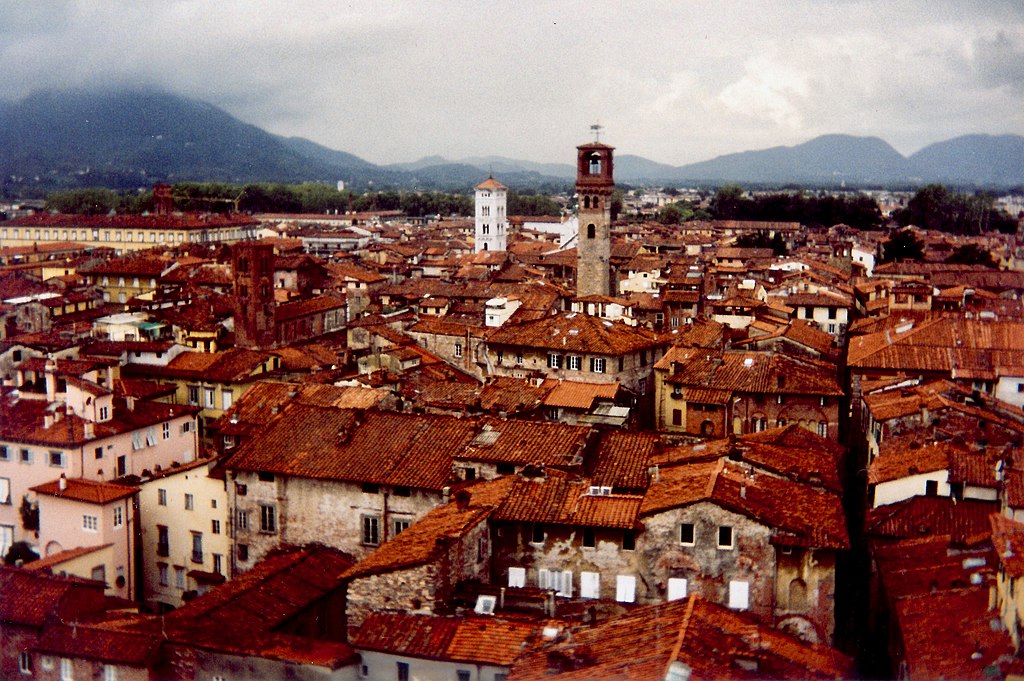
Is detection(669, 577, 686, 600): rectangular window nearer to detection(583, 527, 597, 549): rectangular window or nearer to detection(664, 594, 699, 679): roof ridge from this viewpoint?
detection(583, 527, 597, 549): rectangular window

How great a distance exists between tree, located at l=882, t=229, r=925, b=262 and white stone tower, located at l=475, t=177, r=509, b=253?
33.6 metres

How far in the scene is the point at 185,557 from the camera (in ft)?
81.9

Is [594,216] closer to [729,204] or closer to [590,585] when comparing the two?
[590,585]

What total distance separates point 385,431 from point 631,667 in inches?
442

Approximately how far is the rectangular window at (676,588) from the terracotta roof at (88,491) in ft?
43.4

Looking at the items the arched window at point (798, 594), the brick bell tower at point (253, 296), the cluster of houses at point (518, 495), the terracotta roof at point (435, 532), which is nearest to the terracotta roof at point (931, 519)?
the cluster of houses at point (518, 495)

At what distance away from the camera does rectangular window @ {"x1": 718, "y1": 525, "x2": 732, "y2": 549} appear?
17.5m

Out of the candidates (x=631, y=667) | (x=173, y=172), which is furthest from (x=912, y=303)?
(x=173, y=172)

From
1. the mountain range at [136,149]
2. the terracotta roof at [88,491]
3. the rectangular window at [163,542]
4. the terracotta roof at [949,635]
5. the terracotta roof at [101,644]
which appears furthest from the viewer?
the mountain range at [136,149]

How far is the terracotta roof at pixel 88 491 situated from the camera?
23766 millimetres

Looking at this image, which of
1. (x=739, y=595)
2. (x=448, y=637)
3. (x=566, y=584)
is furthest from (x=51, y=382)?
(x=739, y=595)

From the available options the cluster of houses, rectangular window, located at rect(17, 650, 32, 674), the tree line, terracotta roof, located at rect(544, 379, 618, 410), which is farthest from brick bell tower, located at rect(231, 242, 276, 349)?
the tree line

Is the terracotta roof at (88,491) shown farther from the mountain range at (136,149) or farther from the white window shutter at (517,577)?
the mountain range at (136,149)

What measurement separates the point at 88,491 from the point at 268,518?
470 centimetres
